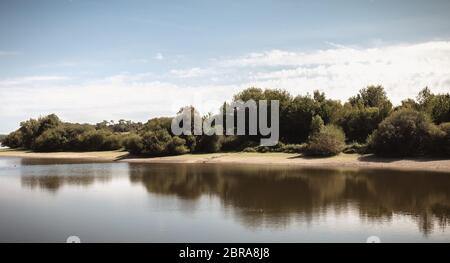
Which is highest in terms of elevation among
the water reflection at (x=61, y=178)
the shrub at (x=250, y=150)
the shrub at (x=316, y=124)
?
the shrub at (x=316, y=124)

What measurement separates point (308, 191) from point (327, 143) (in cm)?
2418

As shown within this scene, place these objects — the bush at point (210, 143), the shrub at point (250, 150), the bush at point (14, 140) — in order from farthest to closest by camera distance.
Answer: the bush at point (14, 140) → the bush at point (210, 143) → the shrub at point (250, 150)

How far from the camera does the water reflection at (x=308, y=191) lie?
26.0 m

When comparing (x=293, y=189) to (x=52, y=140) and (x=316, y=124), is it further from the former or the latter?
(x=52, y=140)

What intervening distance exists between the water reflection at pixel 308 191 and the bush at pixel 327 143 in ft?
27.0

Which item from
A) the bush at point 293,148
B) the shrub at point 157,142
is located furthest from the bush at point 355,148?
the shrub at point 157,142

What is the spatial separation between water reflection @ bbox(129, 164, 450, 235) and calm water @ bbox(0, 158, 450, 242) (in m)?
0.06

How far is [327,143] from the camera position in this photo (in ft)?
189

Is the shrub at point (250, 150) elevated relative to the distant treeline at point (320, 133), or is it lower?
lower

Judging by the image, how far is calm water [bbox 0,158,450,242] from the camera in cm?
2166

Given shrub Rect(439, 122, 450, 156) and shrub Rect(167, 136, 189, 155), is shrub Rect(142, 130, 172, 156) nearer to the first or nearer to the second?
shrub Rect(167, 136, 189, 155)

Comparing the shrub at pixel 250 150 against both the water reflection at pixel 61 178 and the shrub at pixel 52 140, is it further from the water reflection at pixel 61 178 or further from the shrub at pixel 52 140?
the shrub at pixel 52 140

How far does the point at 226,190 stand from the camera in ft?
116
